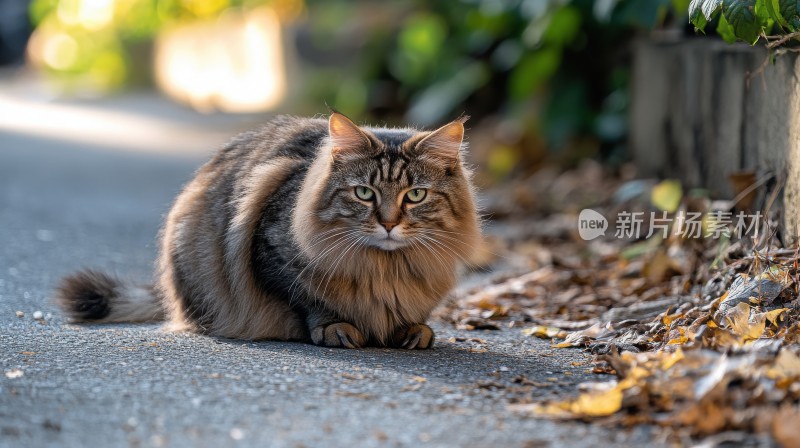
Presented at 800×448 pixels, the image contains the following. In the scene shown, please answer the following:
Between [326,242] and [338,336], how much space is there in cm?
34

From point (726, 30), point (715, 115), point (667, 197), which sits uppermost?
point (726, 30)

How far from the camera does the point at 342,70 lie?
1192 cm

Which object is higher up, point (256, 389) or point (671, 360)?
point (671, 360)

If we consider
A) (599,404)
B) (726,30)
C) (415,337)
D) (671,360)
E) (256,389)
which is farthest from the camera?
(726,30)

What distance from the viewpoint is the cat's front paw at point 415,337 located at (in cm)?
385

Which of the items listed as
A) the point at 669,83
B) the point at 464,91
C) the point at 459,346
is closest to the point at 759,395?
the point at 459,346

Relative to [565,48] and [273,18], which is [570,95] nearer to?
[565,48]

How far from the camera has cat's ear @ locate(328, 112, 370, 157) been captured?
12.4 ft

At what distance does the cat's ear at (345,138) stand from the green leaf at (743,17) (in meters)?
1.34

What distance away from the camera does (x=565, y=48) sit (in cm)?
852

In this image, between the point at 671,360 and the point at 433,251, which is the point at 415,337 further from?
the point at 671,360

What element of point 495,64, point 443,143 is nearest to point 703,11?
point 443,143

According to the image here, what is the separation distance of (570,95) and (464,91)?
4.55ft
